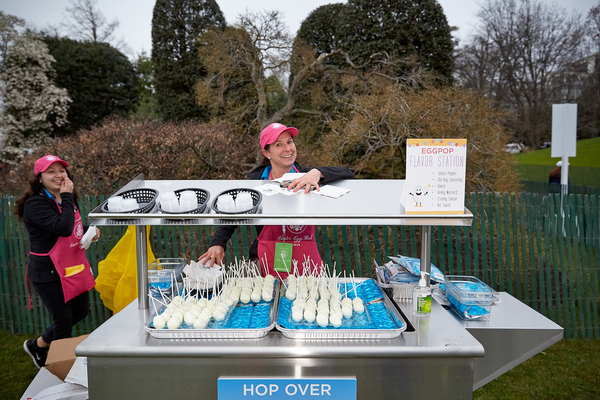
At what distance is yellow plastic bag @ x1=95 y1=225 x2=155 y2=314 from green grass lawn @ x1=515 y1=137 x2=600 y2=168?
23.4m

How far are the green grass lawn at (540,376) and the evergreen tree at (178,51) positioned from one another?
11494 mm

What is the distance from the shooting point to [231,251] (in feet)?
17.5

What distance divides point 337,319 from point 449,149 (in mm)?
990

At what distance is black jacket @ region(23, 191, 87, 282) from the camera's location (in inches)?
135

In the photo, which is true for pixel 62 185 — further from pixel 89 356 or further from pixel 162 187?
pixel 89 356

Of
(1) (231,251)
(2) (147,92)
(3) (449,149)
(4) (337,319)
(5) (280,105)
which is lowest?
(1) (231,251)

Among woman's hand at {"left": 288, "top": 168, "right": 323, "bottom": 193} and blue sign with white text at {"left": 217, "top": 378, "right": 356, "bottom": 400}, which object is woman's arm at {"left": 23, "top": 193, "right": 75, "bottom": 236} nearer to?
woman's hand at {"left": 288, "top": 168, "right": 323, "bottom": 193}

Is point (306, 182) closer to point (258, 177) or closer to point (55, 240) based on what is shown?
point (258, 177)

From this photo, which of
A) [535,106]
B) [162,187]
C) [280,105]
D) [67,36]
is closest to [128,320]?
[162,187]

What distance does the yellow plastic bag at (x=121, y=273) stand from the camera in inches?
143

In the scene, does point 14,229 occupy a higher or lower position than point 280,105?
lower

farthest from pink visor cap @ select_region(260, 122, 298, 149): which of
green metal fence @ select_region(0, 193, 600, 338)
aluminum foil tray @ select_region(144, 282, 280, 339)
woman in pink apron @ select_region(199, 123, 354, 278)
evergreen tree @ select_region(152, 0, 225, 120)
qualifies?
evergreen tree @ select_region(152, 0, 225, 120)

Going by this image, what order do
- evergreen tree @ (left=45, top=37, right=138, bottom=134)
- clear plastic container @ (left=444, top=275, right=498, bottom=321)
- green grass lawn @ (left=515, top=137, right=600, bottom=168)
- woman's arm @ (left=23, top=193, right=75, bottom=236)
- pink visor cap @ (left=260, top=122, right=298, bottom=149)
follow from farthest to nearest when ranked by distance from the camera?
green grass lawn @ (left=515, top=137, right=600, bottom=168)
evergreen tree @ (left=45, top=37, right=138, bottom=134)
woman's arm @ (left=23, top=193, right=75, bottom=236)
pink visor cap @ (left=260, top=122, right=298, bottom=149)
clear plastic container @ (left=444, top=275, right=498, bottom=321)

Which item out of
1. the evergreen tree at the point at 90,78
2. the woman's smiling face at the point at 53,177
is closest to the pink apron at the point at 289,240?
the woman's smiling face at the point at 53,177
